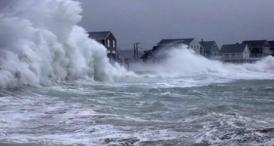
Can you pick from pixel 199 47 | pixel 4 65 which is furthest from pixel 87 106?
pixel 199 47

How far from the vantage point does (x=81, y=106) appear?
14.1m

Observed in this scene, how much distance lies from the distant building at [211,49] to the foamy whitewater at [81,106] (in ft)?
179

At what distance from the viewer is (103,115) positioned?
12312 millimetres

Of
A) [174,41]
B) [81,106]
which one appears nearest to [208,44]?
[174,41]

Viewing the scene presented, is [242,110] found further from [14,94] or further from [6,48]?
[6,48]

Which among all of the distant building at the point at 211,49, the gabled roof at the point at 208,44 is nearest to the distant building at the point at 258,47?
the distant building at the point at 211,49

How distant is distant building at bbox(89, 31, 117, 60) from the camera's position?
187 ft

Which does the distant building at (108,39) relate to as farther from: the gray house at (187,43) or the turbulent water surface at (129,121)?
the turbulent water surface at (129,121)

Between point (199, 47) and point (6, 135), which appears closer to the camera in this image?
point (6, 135)

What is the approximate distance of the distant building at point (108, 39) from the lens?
57.1m

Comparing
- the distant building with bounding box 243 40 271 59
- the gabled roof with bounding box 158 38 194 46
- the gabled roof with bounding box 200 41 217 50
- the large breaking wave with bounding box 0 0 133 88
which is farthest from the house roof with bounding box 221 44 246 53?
the large breaking wave with bounding box 0 0 133 88

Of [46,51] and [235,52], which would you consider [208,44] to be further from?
[46,51]

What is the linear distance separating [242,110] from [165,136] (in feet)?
17.4

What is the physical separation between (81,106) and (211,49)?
74.0 meters
